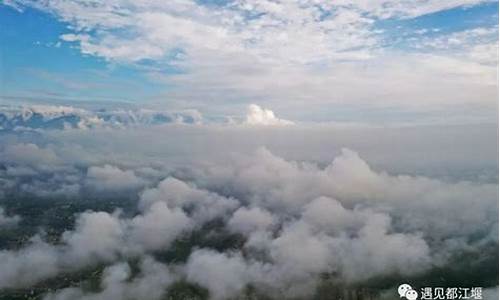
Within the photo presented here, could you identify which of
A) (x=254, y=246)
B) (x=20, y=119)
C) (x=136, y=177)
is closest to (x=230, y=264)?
(x=254, y=246)

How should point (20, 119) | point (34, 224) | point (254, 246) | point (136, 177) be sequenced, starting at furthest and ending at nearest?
point (254, 246)
point (34, 224)
point (136, 177)
point (20, 119)

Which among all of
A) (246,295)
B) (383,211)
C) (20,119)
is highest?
(20,119)

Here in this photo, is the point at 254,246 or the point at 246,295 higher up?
the point at 254,246

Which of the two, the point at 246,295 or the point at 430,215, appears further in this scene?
the point at 246,295

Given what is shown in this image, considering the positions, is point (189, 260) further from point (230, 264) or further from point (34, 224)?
point (34, 224)

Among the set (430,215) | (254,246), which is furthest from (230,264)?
(430,215)

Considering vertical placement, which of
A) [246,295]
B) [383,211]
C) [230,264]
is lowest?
[246,295]

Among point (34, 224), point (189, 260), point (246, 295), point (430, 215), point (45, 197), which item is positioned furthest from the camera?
point (189, 260)

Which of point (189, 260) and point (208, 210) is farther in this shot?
point (189, 260)

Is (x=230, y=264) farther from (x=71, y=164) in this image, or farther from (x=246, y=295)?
(x=71, y=164)
